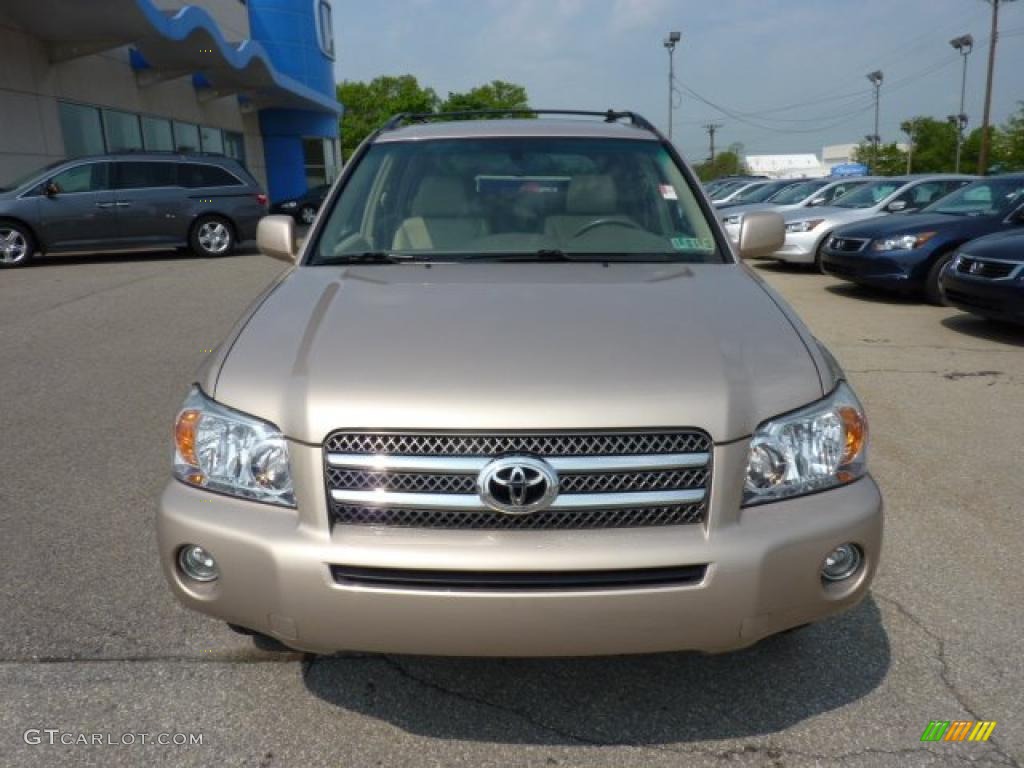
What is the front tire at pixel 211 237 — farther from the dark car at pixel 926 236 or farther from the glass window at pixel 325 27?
the glass window at pixel 325 27

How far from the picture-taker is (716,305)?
273 centimetres

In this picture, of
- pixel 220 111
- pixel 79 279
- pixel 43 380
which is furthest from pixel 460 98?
pixel 43 380

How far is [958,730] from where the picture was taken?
2.46 metres

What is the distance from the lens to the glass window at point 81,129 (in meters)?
19.5

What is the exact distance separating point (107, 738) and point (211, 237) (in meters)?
14.4

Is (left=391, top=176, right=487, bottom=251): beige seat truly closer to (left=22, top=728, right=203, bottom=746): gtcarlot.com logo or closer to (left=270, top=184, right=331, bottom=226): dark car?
(left=22, top=728, right=203, bottom=746): gtcarlot.com logo

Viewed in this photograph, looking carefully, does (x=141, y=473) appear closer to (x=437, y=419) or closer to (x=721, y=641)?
(x=437, y=419)

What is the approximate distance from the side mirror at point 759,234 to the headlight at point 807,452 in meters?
1.44

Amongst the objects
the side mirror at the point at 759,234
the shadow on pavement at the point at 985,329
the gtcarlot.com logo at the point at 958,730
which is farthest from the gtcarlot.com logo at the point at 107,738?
the shadow on pavement at the point at 985,329

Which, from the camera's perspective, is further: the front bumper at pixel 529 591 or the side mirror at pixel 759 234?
the side mirror at pixel 759 234

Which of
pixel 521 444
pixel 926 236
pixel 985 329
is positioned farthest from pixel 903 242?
pixel 521 444

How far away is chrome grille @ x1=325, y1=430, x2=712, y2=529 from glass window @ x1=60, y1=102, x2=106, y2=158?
2002 centimetres

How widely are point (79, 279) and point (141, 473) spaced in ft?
30.0

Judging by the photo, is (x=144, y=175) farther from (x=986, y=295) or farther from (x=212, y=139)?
(x=212, y=139)
